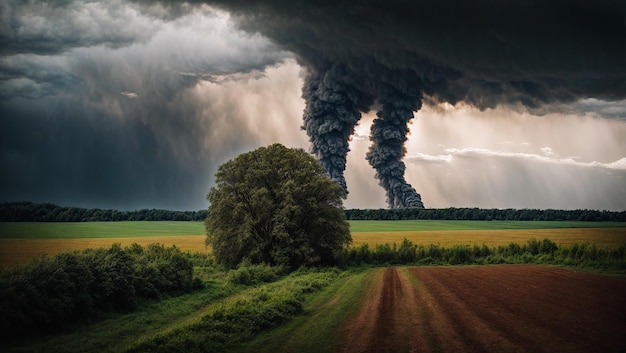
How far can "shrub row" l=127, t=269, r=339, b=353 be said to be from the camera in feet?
42.8

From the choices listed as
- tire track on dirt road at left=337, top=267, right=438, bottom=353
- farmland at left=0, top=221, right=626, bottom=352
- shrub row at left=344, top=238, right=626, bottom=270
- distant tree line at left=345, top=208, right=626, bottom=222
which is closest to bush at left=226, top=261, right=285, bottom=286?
farmland at left=0, top=221, right=626, bottom=352

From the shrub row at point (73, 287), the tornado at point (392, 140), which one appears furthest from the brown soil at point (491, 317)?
the tornado at point (392, 140)

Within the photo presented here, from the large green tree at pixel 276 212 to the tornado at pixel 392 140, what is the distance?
2544 inches

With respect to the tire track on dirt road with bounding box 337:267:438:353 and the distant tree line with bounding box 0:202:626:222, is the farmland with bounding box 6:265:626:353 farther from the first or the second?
the distant tree line with bounding box 0:202:626:222

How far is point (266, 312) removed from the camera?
17125 mm

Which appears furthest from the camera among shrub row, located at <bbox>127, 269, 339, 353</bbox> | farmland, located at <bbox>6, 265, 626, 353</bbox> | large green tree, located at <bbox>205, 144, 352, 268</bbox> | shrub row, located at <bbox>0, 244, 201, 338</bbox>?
large green tree, located at <bbox>205, 144, 352, 268</bbox>

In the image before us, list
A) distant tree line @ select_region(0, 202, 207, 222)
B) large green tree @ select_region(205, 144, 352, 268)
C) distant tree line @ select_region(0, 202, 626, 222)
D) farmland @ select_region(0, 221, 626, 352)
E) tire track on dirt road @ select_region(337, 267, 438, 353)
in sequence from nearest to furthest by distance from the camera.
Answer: tire track on dirt road @ select_region(337, 267, 438, 353), farmland @ select_region(0, 221, 626, 352), large green tree @ select_region(205, 144, 352, 268), distant tree line @ select_region(0, 202, 207, 222), distant tree line @ select_region(0, 202, 626, 222)

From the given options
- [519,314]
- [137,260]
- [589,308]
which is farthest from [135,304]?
[589,308]

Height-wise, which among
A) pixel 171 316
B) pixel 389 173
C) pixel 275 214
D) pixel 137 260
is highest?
pixel 389 173

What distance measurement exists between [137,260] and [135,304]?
14.2ft

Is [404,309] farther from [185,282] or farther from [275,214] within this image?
[275,214]

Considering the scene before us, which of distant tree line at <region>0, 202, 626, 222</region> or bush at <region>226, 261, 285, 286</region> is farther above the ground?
distant tree line at <region>0, 202, 626, 222</region>

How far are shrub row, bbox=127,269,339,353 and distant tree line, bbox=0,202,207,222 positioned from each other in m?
47.7

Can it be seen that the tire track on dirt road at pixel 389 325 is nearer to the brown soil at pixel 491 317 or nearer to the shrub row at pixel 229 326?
the brown soil at pixel 491 317
